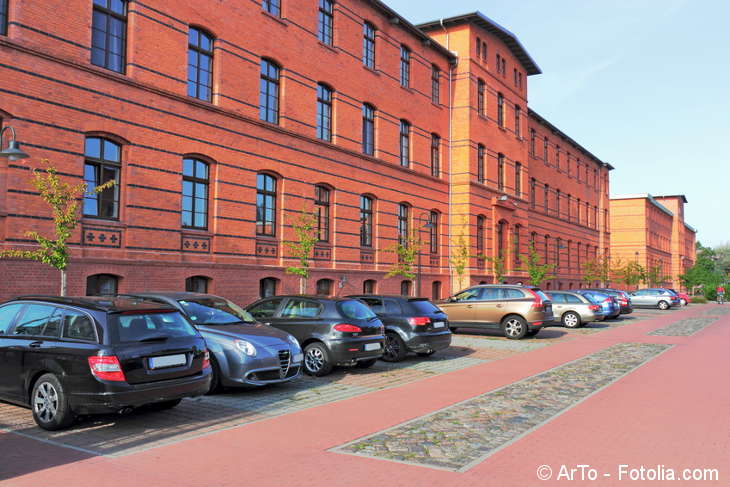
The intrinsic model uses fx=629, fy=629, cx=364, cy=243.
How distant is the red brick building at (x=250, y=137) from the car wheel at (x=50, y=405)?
7150 millimetres

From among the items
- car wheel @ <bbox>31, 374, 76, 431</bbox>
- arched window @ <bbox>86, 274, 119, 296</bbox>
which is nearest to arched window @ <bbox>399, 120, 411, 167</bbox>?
arched window @ <bbox>86, 274, 119, 296</bbox>

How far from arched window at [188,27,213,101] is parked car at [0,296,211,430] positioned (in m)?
11.6

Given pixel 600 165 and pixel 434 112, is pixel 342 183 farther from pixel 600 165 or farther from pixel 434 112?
pixel 600 165

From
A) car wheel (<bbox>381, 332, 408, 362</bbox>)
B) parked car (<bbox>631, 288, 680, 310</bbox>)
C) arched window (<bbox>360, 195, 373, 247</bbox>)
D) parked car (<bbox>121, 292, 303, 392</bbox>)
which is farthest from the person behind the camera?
parked car (<bbox>631, 288, 680, 310</bbox>)

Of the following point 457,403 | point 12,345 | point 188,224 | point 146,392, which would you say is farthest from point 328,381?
point 188,224

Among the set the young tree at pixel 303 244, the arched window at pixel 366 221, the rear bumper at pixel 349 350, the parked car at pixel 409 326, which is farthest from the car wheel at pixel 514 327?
the rear bumper at pixel 349 350

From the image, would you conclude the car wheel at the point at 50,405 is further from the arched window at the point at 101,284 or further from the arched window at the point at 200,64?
the arched window at the point at 200,64

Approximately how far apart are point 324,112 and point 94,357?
18152 millimetres

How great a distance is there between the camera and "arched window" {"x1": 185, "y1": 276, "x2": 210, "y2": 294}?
17594 mm

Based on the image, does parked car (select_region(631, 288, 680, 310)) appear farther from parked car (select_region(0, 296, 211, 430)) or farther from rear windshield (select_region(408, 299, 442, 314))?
parked car (select_region(0, 296, 211, 430))

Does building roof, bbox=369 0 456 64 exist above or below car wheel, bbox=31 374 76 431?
above

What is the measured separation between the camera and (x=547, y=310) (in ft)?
63.2

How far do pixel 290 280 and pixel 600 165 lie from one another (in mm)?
51556

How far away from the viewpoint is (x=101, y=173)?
50.4ft
